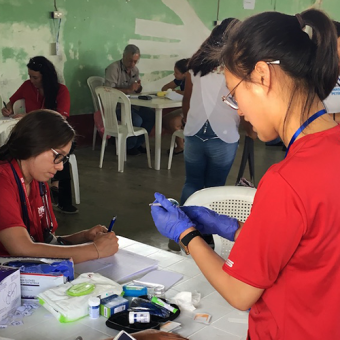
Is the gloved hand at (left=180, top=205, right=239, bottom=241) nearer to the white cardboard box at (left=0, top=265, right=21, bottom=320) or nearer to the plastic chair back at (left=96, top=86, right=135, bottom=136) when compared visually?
the white cardboard box at (left=0, top=265, right=21, bottom=320)

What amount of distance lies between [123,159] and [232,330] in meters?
4.25

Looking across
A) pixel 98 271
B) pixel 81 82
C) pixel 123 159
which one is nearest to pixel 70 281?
pixel 98 271

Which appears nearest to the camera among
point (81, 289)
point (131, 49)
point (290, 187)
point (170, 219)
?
point (290, 187)

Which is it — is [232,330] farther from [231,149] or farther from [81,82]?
[81,82]

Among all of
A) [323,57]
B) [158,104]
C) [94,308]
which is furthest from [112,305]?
[158,104]

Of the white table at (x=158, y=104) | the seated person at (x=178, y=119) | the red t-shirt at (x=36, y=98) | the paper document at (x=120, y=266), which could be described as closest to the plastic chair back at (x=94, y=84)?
the white table at (x=158, y=104)

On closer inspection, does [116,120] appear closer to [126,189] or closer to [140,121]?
[140,121]

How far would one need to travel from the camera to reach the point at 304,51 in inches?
35.8

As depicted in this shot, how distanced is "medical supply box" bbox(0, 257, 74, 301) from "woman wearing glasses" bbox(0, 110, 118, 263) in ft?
0.68

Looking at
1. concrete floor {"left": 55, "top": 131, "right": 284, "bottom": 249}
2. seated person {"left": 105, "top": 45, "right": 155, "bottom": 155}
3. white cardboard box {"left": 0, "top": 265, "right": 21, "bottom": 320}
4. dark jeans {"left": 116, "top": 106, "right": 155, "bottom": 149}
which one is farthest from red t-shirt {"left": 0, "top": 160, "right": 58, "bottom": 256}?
dark jeans {"left": 116, "top": 106, "right": 155, "bottom": 149}

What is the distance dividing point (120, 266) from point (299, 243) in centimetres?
93

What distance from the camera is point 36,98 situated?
4.38 meters

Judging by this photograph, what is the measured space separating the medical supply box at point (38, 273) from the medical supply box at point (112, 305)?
0.17 meters

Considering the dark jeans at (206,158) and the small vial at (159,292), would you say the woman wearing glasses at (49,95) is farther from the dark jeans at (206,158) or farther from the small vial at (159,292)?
the small vial at (159,292)
